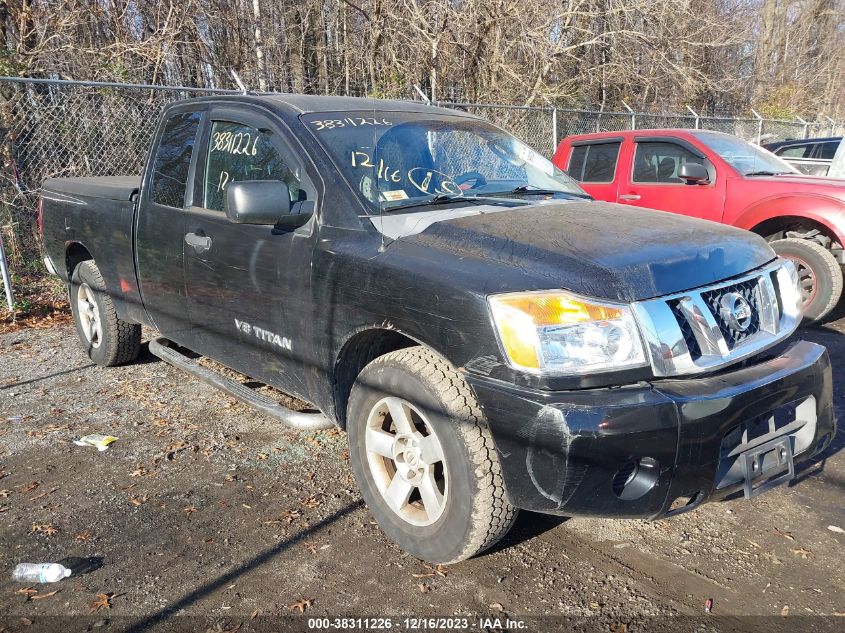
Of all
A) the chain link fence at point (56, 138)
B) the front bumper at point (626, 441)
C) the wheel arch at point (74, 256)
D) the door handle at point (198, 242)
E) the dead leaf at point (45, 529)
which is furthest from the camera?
the chain link fence at point (56, 138)

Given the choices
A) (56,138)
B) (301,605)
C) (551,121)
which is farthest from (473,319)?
(551,121)

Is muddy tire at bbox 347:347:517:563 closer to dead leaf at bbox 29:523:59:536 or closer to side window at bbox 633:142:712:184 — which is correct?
dead leaf at bbox 29:523:59:536

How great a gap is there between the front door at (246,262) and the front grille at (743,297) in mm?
1750

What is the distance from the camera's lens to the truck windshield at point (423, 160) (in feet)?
10.6

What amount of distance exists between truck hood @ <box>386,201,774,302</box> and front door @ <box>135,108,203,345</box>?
184 cm

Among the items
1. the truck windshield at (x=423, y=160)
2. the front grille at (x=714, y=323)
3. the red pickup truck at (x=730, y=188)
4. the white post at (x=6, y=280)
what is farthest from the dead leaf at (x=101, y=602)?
the red pickup truck at (x=730, y=188)

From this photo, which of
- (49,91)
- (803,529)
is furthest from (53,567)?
(49,91)

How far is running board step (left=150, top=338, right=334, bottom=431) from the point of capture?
342 centimetres

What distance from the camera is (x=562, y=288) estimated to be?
2385 mm

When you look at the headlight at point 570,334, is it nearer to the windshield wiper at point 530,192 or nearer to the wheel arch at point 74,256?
the windshield wiper at point 530,192

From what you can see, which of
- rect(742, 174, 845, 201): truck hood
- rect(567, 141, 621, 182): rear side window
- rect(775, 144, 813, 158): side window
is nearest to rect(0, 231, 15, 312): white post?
rect(567, 141, 621, 182): rear side window

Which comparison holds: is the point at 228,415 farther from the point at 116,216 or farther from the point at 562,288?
the point at 562,288

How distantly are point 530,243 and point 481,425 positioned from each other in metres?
0.75

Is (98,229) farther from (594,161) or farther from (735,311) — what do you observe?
(594,161)
